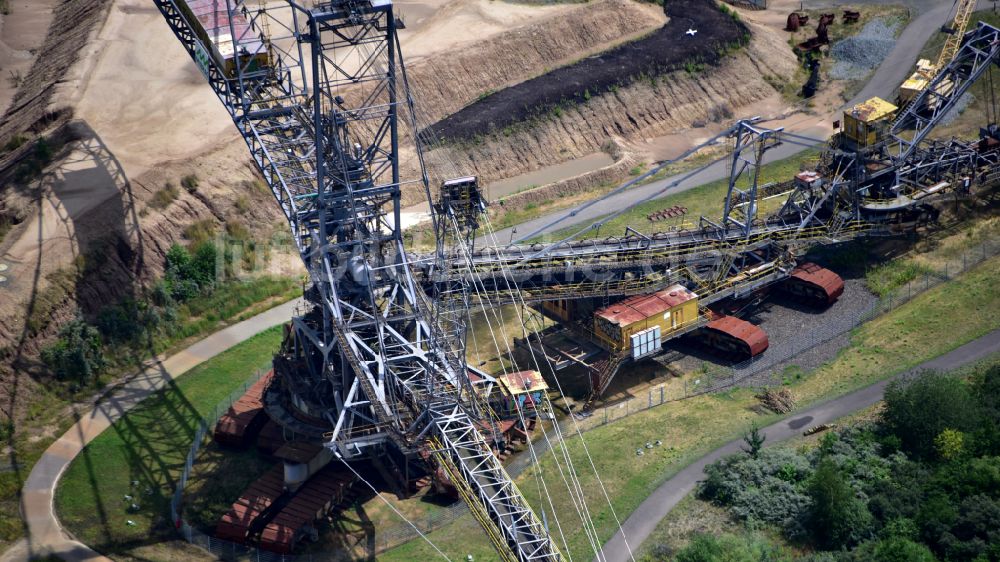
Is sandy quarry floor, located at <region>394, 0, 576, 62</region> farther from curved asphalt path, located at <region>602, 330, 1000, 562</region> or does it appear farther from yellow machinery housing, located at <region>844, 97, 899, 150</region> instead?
curved asphalt path, located at <region>602, 330, 1000, 562</region>

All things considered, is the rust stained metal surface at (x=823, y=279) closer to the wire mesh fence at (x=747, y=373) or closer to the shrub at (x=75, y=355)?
the wire mesh fence at (x=747, y=373)

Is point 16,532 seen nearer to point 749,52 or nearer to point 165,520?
point 165,520

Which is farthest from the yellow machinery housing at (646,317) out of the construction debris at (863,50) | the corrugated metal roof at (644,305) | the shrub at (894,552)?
the construction debris at (863,50)

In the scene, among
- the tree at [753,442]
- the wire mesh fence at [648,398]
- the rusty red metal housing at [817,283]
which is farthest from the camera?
the rusty red metal housing at [817,283]

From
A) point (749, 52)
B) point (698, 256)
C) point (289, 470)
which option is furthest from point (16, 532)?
point (749, 52)

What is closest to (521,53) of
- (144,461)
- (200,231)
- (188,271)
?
(200,231)
